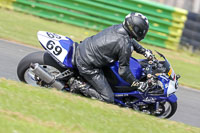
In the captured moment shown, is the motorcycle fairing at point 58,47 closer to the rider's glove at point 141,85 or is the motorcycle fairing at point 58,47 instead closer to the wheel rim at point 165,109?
the rider's glove at point 141,85

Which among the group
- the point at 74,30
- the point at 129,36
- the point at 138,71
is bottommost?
the point at 74,30

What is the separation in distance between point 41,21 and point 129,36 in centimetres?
713

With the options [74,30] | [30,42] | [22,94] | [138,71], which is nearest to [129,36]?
[138,71]

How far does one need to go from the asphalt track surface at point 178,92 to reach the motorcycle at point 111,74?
825 millimetres

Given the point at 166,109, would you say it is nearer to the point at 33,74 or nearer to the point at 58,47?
the point at 58,47

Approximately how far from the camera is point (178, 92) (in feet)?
25.7

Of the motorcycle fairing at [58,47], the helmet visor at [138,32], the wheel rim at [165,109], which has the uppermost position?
the helmet visor at [138,32]

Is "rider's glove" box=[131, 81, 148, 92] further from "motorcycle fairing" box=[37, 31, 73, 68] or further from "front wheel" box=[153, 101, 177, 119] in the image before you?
"motorcycle fairing" box=[37, 31, 73, 68]

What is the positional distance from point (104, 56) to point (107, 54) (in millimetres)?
57

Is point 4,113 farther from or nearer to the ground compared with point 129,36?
nearer to the ground

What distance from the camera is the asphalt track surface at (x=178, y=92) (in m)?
6.56

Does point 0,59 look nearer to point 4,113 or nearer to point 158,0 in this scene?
point 4,113

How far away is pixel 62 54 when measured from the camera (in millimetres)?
5570

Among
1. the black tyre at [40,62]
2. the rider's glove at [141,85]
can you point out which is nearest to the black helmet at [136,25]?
the rider's glove at [141,85]
